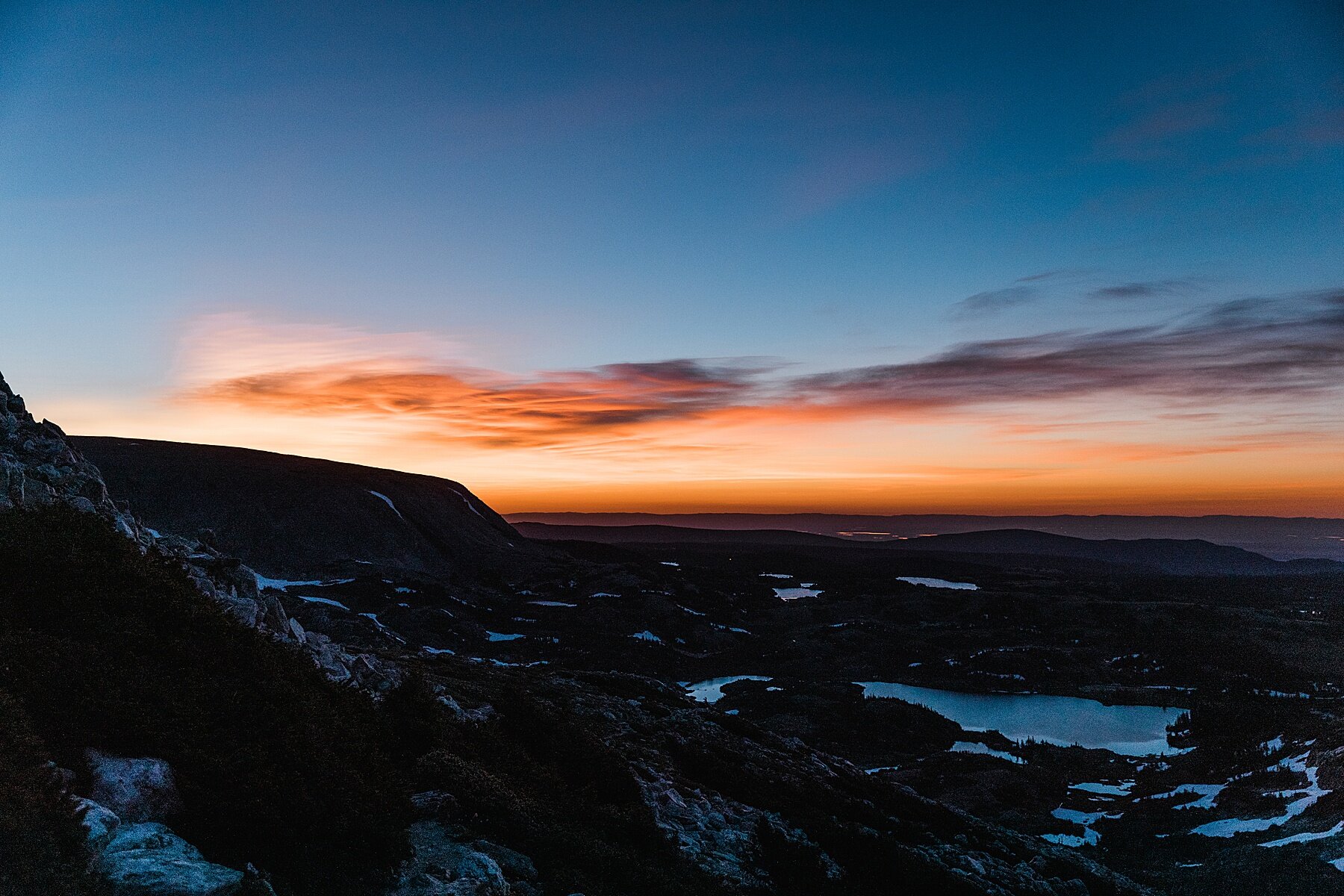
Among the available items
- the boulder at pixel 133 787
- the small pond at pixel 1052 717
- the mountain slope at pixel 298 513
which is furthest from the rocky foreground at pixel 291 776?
the mountain slope at pixel 298 513

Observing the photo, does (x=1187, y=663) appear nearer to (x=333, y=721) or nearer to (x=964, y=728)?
(x=964, y=728)

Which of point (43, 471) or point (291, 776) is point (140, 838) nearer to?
point (291, 776)

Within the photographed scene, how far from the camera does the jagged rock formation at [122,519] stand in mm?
19656

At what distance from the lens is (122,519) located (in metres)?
22.7

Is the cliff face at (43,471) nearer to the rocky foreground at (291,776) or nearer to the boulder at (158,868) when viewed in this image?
the rocky foreground at (291,776)

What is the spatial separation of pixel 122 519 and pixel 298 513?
12537 centimetres

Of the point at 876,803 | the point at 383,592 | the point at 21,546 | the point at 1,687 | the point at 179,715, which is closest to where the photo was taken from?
the point at 1,687

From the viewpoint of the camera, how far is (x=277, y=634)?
22.0 metres

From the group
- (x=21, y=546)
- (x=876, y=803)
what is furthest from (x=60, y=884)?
(x=876, y=803)

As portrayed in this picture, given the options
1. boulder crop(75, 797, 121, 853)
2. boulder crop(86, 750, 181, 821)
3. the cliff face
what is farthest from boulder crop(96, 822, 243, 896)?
the cliff face

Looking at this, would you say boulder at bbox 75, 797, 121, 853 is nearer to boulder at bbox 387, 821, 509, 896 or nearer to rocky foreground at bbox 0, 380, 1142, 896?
rocky foreground at bbox 0, 380, 1142, 896

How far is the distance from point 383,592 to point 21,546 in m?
98.8

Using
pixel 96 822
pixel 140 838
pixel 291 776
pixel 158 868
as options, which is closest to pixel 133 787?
pixel 140 838

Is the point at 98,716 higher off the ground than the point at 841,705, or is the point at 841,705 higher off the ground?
the point at 98,716
